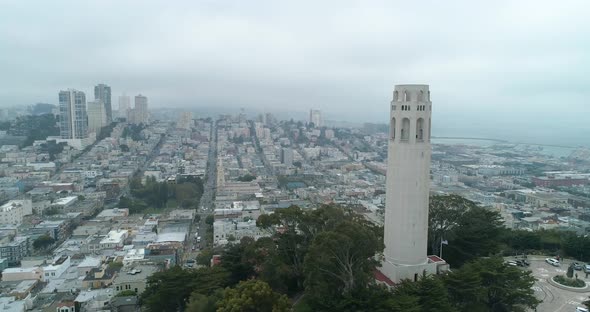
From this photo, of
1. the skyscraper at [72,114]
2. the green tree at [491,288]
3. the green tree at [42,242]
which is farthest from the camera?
the skyscraper at [72,114]

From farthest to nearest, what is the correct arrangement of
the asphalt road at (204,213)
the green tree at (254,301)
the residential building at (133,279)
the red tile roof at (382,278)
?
the asphalt road at (204,213) < the residential building at (133,279) < the red tile roof at (382,278) < the green tree at (254,301)

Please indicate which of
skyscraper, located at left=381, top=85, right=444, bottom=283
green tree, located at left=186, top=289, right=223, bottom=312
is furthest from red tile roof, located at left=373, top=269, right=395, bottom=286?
green tree, located at left=186, top=289, right=223, bottom=312

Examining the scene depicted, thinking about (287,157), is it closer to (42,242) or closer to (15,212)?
(15,212)

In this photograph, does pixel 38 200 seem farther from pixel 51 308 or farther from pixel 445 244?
pixel 445 244

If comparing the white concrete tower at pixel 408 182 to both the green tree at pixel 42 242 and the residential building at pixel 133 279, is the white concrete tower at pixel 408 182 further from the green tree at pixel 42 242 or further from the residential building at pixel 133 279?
the green tree at pixel 42 242

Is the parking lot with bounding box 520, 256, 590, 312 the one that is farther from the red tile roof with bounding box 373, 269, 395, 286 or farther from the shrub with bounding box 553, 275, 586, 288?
the red tile roof with bounding box 373, 269, 395, 286

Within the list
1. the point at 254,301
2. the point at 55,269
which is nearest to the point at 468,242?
the point at 254,301

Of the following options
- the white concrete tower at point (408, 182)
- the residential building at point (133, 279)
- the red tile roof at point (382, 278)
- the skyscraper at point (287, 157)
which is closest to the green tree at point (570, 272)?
the white concrete tower at point (408, 182)
